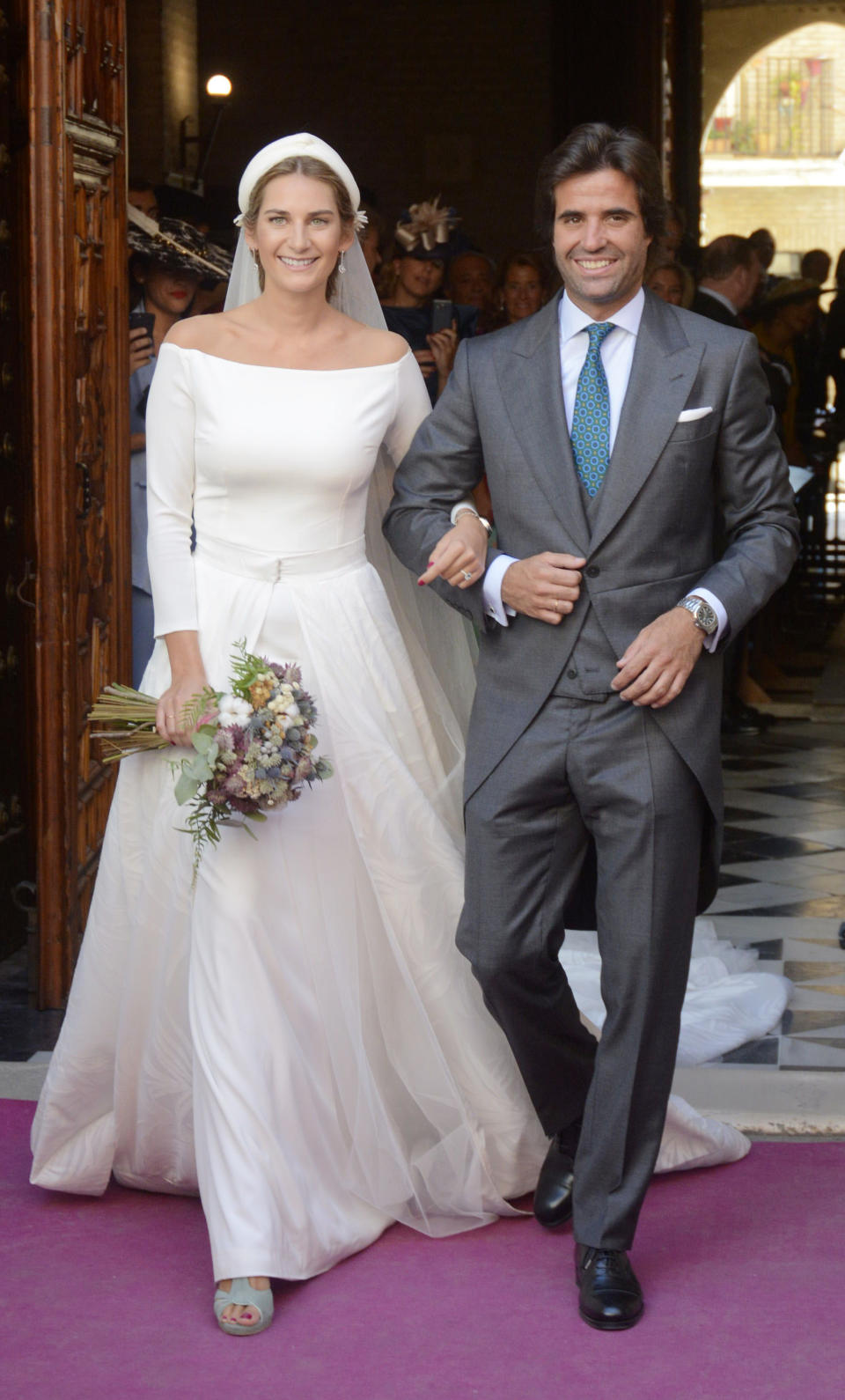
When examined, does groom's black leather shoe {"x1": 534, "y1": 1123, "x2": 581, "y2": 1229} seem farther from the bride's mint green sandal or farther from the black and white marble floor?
the black and white marble floor

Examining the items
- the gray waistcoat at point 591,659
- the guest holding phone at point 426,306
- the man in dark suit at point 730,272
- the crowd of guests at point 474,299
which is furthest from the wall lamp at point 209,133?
the gray waistcoat at point 591,659

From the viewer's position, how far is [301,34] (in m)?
17.8

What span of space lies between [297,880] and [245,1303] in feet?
2.53

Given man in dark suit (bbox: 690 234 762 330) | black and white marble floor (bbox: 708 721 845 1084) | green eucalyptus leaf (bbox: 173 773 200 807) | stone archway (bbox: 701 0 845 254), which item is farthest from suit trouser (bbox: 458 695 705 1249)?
stone archway (bbox: 701 0 845 254)

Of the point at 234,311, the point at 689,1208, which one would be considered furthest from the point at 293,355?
the point at 689,1208

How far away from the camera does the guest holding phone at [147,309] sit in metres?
5.63

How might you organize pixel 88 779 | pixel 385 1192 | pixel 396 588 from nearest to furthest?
pixel 385 1192, pixel 396 588, pixel 88 779

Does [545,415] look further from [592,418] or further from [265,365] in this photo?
[265,365]

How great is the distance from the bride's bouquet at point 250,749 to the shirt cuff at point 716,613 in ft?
2.27

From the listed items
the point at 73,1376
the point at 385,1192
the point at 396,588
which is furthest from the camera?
the point at 396,588

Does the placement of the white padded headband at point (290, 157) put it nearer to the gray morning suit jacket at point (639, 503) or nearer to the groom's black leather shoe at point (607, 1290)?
the gray morning suit jacket at point (639, 503)

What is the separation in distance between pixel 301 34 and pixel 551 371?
618 inches

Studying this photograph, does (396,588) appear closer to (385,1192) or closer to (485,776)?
(485,776)

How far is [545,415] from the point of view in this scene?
325 centimetres
